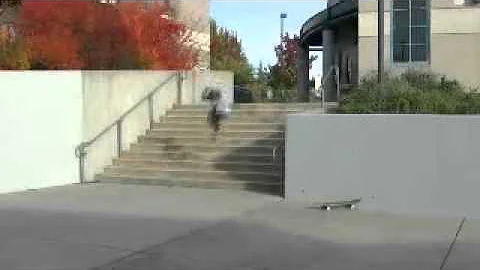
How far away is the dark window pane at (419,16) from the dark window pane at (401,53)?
0.83 m

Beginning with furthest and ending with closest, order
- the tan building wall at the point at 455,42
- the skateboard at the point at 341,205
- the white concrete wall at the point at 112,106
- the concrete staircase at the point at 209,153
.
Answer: the tan building wall at the point at 455,42, the white concrete wall at the point at 112,106, the concrete staircase at the point at 209,153, the skateboard at the point at 341,205

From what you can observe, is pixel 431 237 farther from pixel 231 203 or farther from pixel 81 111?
pixel 81 111

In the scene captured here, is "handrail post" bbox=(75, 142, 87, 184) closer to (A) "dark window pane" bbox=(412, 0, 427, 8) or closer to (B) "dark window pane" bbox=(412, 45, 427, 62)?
(B) "dark window pane" bbox=(412, 45, 427, 62)

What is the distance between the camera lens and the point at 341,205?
12.1 m

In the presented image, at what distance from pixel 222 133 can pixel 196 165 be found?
1408 millimetres

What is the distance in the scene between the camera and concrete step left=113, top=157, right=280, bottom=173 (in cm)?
1461

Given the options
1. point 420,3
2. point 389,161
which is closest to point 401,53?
point 420,3

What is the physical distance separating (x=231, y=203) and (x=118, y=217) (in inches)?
85.1

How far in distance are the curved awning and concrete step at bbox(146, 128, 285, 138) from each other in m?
10.4

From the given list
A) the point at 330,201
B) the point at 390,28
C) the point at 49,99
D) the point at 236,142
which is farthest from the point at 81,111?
the point at 390,28

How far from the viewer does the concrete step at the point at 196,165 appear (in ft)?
47.9

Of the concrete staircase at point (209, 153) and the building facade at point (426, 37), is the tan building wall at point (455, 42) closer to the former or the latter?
the building facade at point (426, 37)

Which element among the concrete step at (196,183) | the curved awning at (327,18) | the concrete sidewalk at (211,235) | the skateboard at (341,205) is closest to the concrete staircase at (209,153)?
the concrete step at (196,183)

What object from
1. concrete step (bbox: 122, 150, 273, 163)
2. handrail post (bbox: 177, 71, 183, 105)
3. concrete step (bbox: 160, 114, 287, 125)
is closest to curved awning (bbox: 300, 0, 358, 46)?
handrail post (bbox: 177, 71, 183, 105)
